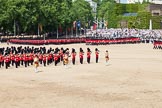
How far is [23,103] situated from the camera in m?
22.4

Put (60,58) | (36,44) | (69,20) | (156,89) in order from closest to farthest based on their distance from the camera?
(156,89) < (60,58) < (36,44) < (69,20)

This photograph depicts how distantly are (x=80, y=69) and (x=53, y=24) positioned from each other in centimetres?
7117

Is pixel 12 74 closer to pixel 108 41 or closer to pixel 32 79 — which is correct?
pixel 32 79

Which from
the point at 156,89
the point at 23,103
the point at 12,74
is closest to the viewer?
the point at 23,103

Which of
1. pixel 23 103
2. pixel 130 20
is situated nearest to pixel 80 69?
pixel 23 103

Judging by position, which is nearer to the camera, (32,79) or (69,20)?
(32,79)

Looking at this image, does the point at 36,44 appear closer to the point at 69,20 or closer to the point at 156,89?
the point at 69,20

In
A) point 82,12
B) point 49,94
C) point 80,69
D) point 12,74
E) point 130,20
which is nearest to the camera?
point 49,94

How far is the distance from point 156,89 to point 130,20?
342ft

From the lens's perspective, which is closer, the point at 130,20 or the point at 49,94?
the point at 49,94

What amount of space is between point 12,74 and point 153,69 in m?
11.0

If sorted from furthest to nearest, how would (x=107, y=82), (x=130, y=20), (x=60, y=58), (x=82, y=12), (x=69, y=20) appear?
(x=82, y=12) < (x=130, y=20) < (x=69, y=20) < (x=60, y=58) < (x=107, y=82)

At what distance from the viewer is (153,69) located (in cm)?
3734

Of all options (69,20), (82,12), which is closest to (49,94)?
(69,20)
